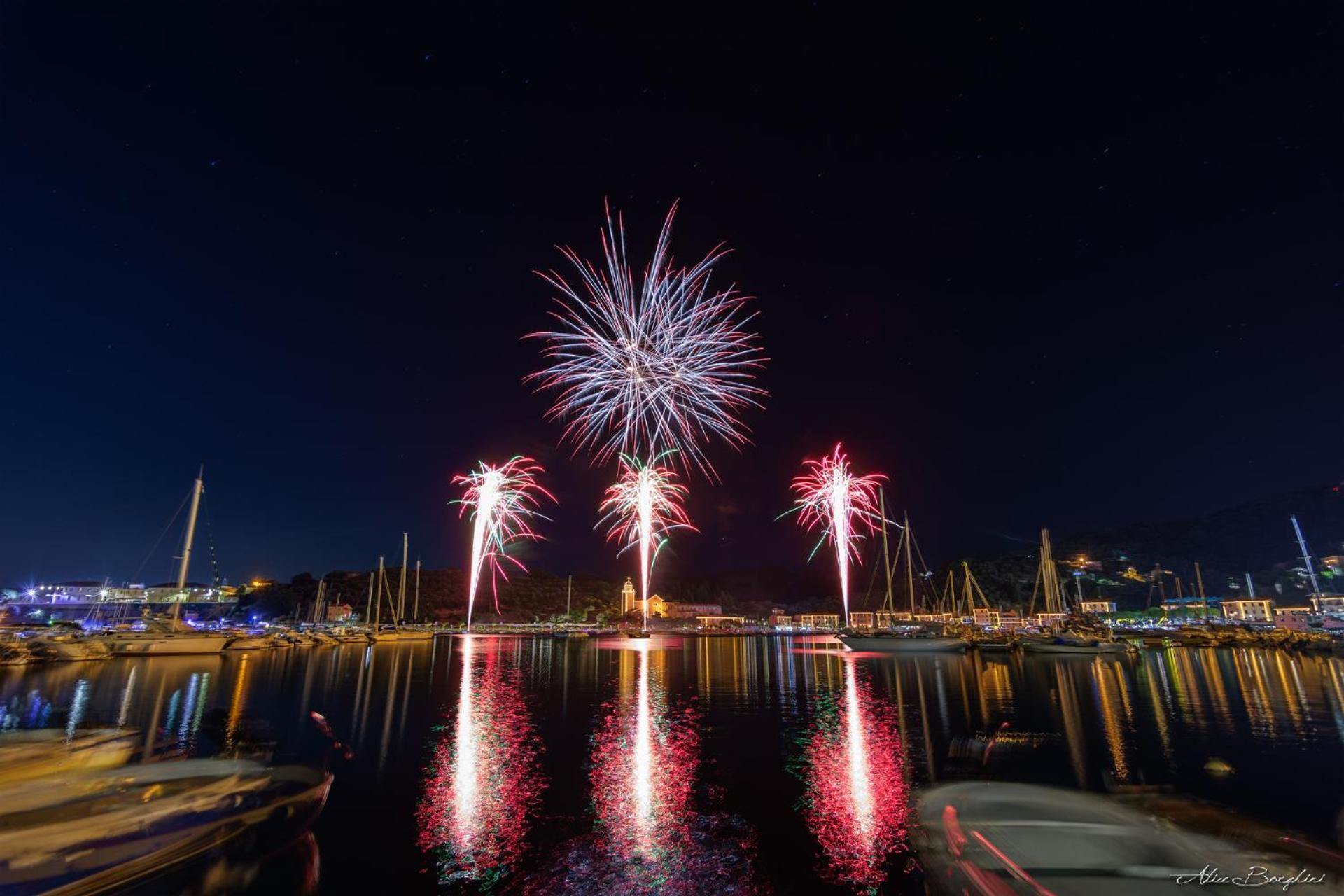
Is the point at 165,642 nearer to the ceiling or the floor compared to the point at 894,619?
nearer to the floor

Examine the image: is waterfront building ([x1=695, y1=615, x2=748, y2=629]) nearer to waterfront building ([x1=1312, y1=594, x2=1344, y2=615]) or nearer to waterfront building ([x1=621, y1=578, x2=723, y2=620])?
waterfront building ([x1=621, y1=578, x2=723, y2=620])

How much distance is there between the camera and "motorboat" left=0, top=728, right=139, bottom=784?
1127cm

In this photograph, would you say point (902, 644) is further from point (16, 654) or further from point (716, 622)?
point (716, 622)

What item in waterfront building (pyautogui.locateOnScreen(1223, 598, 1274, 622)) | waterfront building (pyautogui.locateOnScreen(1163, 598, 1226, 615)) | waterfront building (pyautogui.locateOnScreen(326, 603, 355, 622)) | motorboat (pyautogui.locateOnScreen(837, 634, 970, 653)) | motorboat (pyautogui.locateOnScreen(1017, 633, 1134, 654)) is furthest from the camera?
waterfront building (pyautogui.locateOnScreen(326, 603, 355, 622))

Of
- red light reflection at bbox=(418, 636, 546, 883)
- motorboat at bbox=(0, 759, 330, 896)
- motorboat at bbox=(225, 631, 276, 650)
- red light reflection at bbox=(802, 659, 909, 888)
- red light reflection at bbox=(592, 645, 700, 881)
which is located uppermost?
motorboat at bbox=(225, 631, 276, 650)

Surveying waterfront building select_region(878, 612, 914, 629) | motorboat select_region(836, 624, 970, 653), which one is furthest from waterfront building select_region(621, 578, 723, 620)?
motorboat select_region(836, 624, 970, 653)

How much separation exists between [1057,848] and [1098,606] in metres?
195

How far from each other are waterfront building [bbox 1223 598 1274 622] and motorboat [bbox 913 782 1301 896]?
169490 millimetres

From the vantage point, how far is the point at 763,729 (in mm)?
22734

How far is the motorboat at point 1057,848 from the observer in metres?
7.55

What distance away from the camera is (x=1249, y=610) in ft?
450

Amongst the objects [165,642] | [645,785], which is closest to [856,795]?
[645,785]

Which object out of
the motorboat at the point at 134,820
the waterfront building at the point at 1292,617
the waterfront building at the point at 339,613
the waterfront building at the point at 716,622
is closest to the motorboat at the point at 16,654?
the motorboat at the point at 134,820

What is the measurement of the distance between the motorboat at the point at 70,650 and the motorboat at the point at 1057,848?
69.8m
